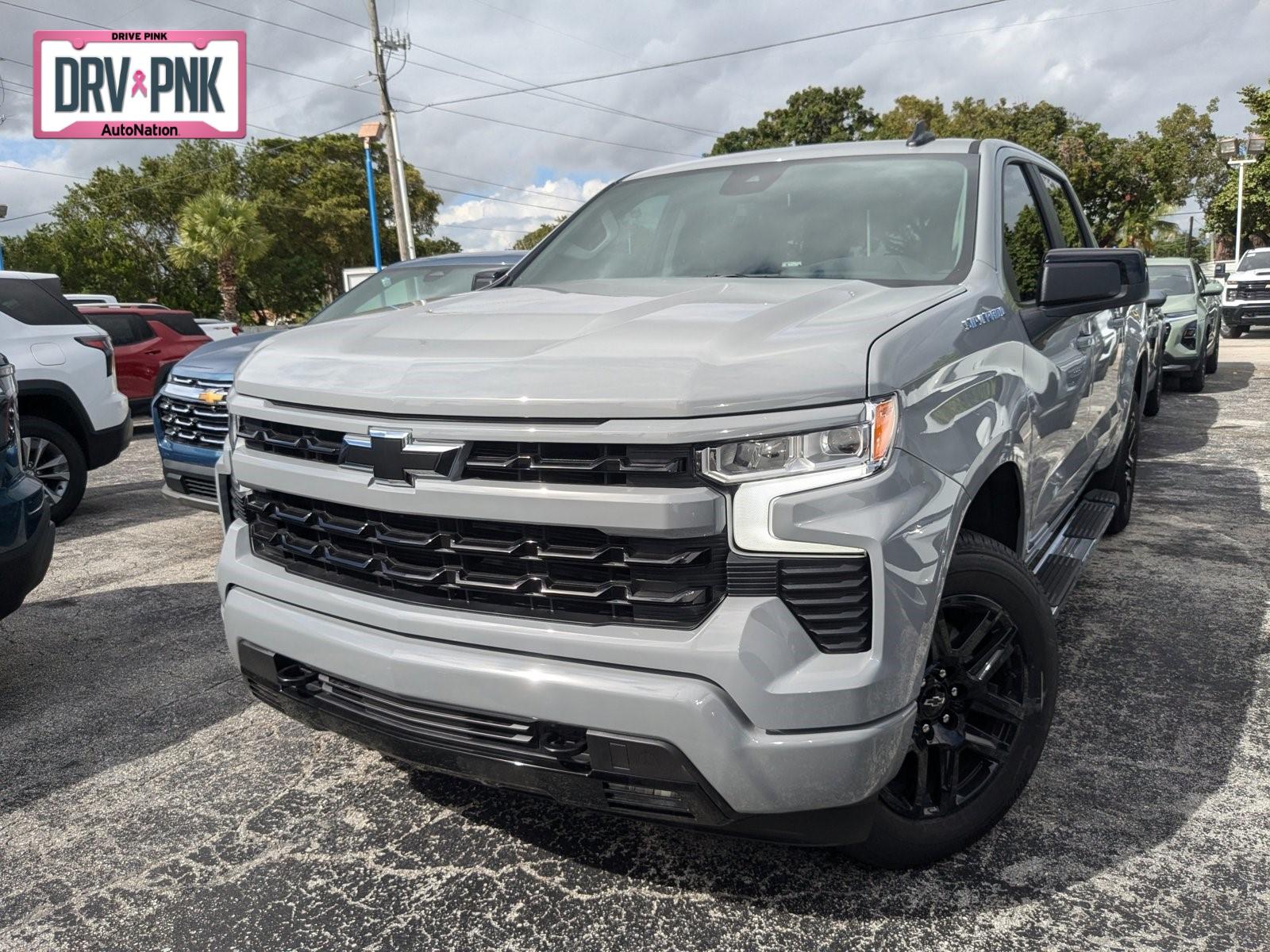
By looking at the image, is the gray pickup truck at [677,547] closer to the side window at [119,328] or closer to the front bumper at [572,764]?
the front bumper at [572,764]

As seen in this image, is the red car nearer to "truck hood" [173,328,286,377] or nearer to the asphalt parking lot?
"truck hood" [173,328,286,377]

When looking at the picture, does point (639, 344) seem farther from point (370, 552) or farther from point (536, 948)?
point (536, 948)

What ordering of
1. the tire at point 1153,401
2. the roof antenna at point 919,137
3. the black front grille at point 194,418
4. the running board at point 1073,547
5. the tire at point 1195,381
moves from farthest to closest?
1. the tire at point 1195,381
2. the tire at point 1153,401
3. the black front grille at point 194,418
4. the roof antenna at point 919,137
5. the running board at point 1073,547

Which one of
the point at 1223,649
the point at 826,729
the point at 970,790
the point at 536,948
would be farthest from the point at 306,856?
the point at 1223,649

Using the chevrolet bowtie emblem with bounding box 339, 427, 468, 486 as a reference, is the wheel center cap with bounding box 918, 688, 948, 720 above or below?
below

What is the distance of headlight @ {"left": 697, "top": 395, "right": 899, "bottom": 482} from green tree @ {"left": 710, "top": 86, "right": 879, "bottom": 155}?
4232 cm

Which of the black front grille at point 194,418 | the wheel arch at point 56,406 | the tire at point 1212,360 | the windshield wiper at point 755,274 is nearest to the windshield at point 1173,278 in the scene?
the tire at point 1212,360

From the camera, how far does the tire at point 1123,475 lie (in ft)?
18.0

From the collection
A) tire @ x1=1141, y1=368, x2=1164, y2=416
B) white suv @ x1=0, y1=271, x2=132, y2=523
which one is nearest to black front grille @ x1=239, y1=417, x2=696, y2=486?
white suv @ x1=0, y1=271, x2=132, y2=523

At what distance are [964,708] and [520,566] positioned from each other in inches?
45.7

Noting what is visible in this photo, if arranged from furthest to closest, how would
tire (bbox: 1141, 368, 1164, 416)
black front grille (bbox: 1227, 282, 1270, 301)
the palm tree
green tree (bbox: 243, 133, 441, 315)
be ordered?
green tree (bbox: 243, 133, 441, 315) < the palm tree < black front grille (bbox: 1227, 282, 1270, 301) < tire (bbox: 1141, 368, 1164, 416)

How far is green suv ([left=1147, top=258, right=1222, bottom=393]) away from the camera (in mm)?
12391

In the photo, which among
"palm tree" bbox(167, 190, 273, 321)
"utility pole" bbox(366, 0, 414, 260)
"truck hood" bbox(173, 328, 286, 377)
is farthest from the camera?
"palm tree" bbox(167, 190, 273, 321)

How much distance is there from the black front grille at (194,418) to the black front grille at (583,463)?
3.97 meters
